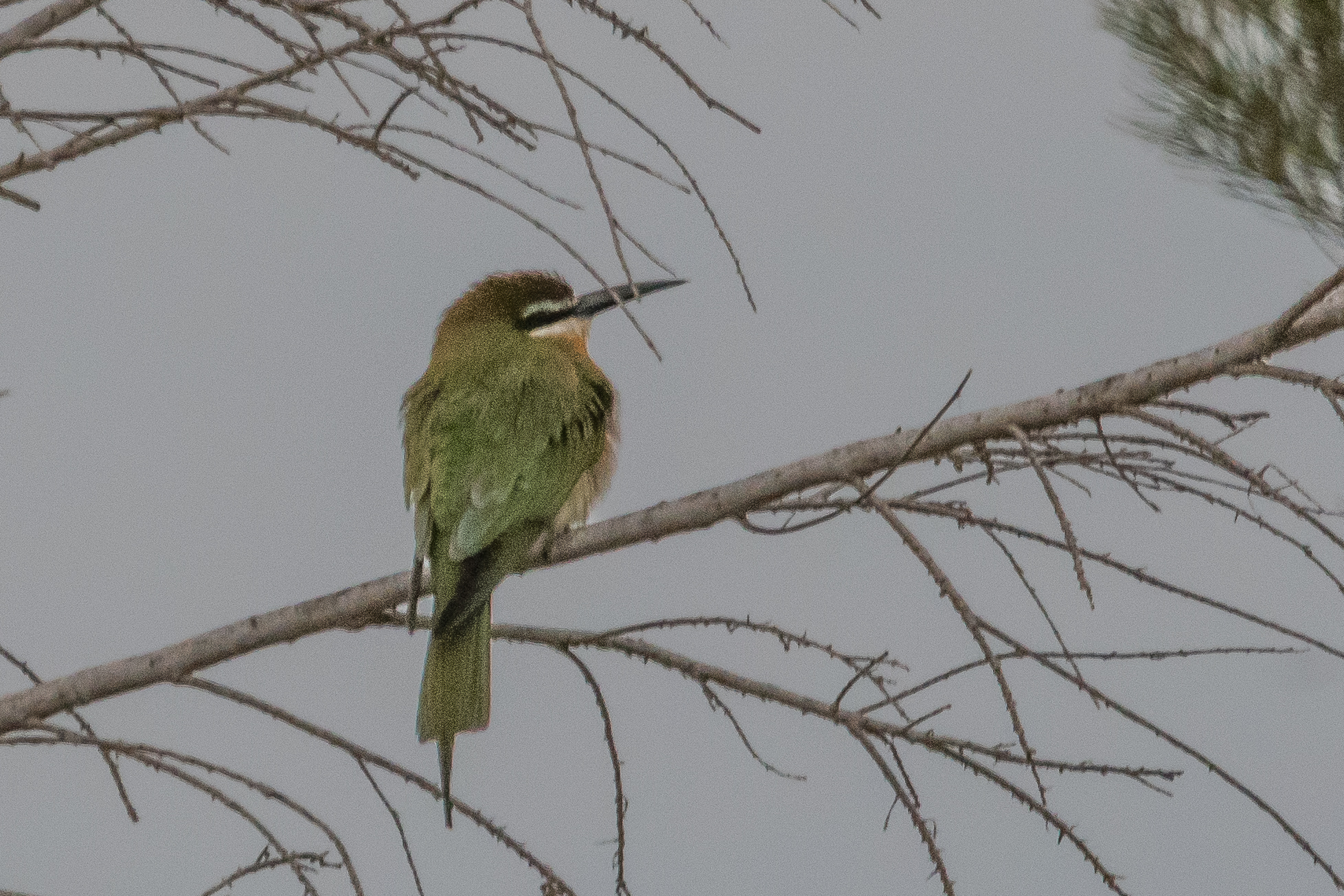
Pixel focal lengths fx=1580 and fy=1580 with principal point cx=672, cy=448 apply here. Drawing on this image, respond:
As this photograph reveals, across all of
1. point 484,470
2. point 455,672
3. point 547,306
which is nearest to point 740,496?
point 455,672

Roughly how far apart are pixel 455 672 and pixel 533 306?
1.22 metres

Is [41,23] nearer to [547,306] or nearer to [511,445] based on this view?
[511,445]

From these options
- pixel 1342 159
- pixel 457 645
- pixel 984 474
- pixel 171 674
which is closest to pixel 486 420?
pixel 457 645

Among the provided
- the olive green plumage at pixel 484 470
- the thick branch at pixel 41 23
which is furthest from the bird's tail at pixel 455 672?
the thick branch at pixel 41 23

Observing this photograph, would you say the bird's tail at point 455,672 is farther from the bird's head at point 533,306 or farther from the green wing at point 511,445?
the bird's head at point 533,306

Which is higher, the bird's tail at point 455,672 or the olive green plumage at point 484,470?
the olive green plumage at point 484,470

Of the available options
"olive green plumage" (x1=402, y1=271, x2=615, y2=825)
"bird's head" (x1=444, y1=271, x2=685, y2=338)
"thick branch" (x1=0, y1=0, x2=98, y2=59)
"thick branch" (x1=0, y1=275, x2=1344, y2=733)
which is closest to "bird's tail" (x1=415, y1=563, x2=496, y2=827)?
"olive green plumage" (x1=402, y1=271, x2=615, y2=825)

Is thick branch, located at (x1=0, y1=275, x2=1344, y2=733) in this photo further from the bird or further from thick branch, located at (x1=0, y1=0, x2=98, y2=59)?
thick branch, located at (x1=0, y1=0, x2=98, y2=59)

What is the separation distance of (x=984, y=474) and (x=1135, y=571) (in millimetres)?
274

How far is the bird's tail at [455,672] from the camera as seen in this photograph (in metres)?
2.74

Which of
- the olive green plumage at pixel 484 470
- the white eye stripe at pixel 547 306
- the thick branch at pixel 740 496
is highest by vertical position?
the white eye stripe at pixel 547 306

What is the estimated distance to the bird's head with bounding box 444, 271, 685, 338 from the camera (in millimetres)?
3727

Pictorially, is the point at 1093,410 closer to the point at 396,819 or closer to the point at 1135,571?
the point at 1135,571

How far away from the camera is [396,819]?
2.14 meters
